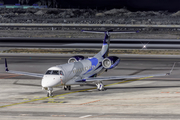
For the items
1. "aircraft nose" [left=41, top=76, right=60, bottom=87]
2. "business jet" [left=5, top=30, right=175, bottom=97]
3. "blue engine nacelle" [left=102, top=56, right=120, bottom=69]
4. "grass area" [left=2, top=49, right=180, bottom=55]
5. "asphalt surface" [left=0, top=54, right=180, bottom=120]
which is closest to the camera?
"asphalt surface" [left=0, top=54, right=180, bottom=120]

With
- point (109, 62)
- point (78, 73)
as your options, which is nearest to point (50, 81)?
point (78, 73)

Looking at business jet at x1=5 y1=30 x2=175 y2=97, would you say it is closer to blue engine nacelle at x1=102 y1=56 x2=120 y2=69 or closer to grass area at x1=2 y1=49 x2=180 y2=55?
blue engine nacelle at x1=102 y1=56 x2=120 y2=69

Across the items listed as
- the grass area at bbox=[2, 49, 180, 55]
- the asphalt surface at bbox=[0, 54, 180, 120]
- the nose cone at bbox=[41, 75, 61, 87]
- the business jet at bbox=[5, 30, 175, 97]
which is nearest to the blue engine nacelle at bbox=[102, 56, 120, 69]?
the business jet at bbox=[5, 30, 175, 97]

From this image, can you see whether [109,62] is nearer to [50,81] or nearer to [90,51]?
[50,81]

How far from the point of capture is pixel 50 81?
84.5ft

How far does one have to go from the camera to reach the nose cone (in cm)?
2562

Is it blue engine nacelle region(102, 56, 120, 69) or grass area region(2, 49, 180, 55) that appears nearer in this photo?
blue engine nacelle region(102, 56, 120, 69)

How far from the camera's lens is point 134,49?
68.9 meters

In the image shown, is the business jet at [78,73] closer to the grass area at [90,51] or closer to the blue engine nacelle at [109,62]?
the blue engine nacelle at [109,62]

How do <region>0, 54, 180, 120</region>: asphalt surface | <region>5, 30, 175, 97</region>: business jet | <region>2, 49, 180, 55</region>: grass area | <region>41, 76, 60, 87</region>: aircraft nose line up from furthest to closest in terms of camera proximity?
<region>2, 49, 180, 55</region>: grass area, <region>5, 30, 175, 97</region>: business jet, <region>41, 76, 60, 87</region>: aircraft nose, <region>0, 54, 180, 120</region>: asphalt surface

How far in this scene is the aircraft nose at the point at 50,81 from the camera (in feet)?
84.0

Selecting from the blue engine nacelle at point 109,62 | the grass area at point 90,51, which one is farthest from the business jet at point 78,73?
the grass area at point 90,51

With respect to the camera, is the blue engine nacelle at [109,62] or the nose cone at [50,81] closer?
the nose cone at [50,81]

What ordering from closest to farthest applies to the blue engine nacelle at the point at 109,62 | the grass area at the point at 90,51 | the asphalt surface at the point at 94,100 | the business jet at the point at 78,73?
the asphalt surface at the point at 94,100 → the business jet at the point at 78,73 → the blue engine nacelle at the point at 109,62 → the grass area at the point at 90,51
